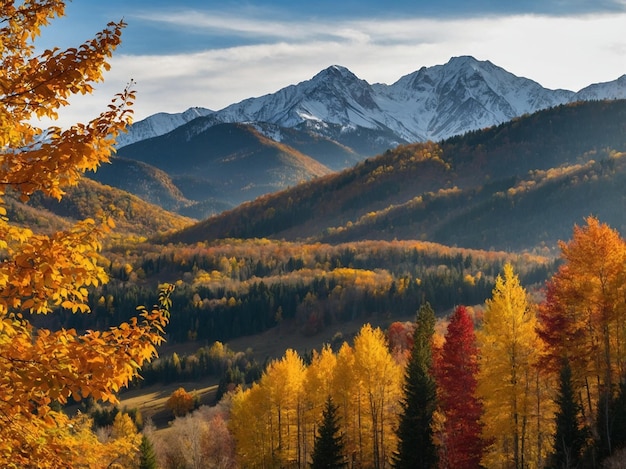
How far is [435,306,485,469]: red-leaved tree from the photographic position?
135 feet

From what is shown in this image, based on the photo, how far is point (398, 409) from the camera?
54344mm

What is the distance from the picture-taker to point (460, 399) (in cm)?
4347

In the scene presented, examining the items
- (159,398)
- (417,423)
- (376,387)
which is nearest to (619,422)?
(417,423)

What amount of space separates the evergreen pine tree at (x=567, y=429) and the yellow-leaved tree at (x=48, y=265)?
31379mm

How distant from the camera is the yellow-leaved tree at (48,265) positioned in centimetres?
813

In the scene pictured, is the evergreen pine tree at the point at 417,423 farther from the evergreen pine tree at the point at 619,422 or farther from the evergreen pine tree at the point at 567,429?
the evergreen pine tree at the point at 619,422

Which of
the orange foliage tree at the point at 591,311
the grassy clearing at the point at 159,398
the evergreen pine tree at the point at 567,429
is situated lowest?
the grassy clearing at the point at 159,398

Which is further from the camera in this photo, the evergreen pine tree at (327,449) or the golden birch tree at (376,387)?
the golden birch tree at (376,387)

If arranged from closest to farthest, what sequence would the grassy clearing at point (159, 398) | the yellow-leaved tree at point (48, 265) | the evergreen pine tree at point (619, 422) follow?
the yellow-leaved tree at point (48, 265)
the evergreen pine tree at point (619, 422)
the grassy clearing at point (159, 398)

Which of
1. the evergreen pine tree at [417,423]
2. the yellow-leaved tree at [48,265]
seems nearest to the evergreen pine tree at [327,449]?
the evergreen pine tree at [417,423]

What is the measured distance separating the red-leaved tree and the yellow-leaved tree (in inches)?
1359

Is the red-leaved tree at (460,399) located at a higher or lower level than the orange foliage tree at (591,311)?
lower

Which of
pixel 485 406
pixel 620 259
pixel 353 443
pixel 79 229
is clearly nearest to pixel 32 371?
pixel 79 229

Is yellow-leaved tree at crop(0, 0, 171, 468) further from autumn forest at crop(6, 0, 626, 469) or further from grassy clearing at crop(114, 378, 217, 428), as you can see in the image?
grassy clearing at crop(114, 378, 217, 428)
